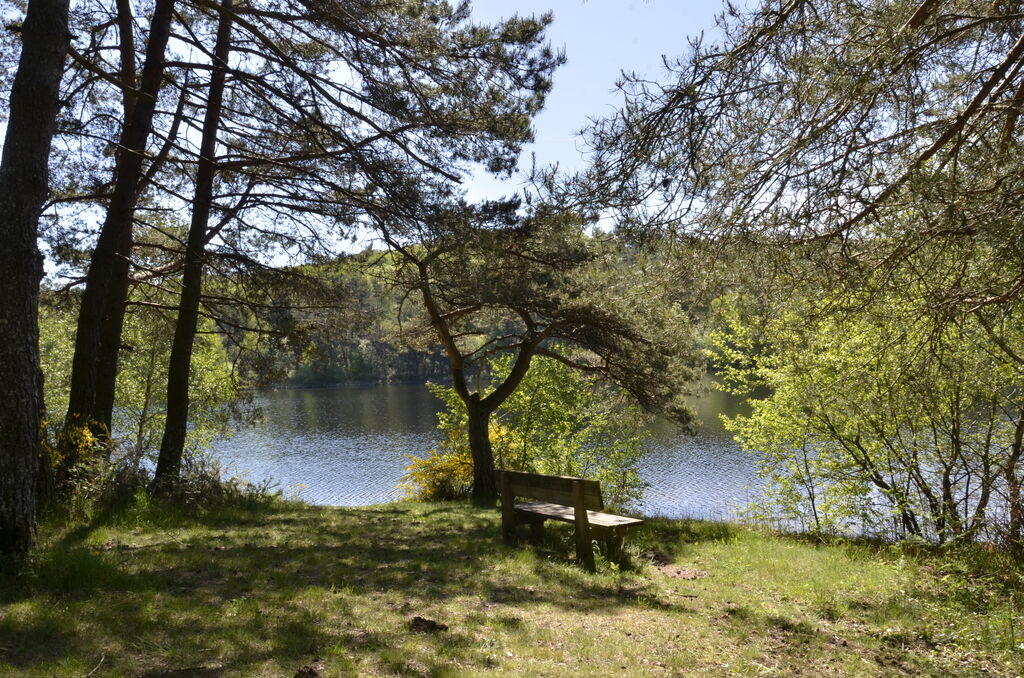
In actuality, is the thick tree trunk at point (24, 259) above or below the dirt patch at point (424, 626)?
above

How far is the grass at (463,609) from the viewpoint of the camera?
365cm

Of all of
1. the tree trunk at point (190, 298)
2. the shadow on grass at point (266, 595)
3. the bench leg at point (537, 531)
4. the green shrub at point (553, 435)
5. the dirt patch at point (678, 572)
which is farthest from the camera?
the green shrub at point (553, 435)

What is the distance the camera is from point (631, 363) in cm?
1143

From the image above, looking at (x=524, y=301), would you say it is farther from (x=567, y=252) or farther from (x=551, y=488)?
(x=551, y=488)

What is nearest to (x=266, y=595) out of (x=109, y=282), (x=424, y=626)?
(x=424, y=626)

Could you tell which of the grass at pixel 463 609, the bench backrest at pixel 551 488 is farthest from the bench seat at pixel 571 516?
the grass at pixel 463 609

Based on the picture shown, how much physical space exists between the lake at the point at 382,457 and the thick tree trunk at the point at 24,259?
20.5 feet

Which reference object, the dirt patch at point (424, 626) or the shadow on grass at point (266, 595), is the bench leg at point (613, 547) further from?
the dirt patch at point (424, 626)

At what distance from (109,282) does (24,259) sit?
3.17 m

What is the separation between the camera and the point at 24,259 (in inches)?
195

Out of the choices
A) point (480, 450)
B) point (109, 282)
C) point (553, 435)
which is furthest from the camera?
point (553, 435)

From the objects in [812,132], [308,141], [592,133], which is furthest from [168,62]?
[812,132]

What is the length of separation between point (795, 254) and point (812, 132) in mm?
942

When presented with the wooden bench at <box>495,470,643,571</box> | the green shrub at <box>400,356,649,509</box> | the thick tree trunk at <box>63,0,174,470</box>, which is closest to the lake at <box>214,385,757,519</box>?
the green shrub at <box>400,356,649,509</box>
